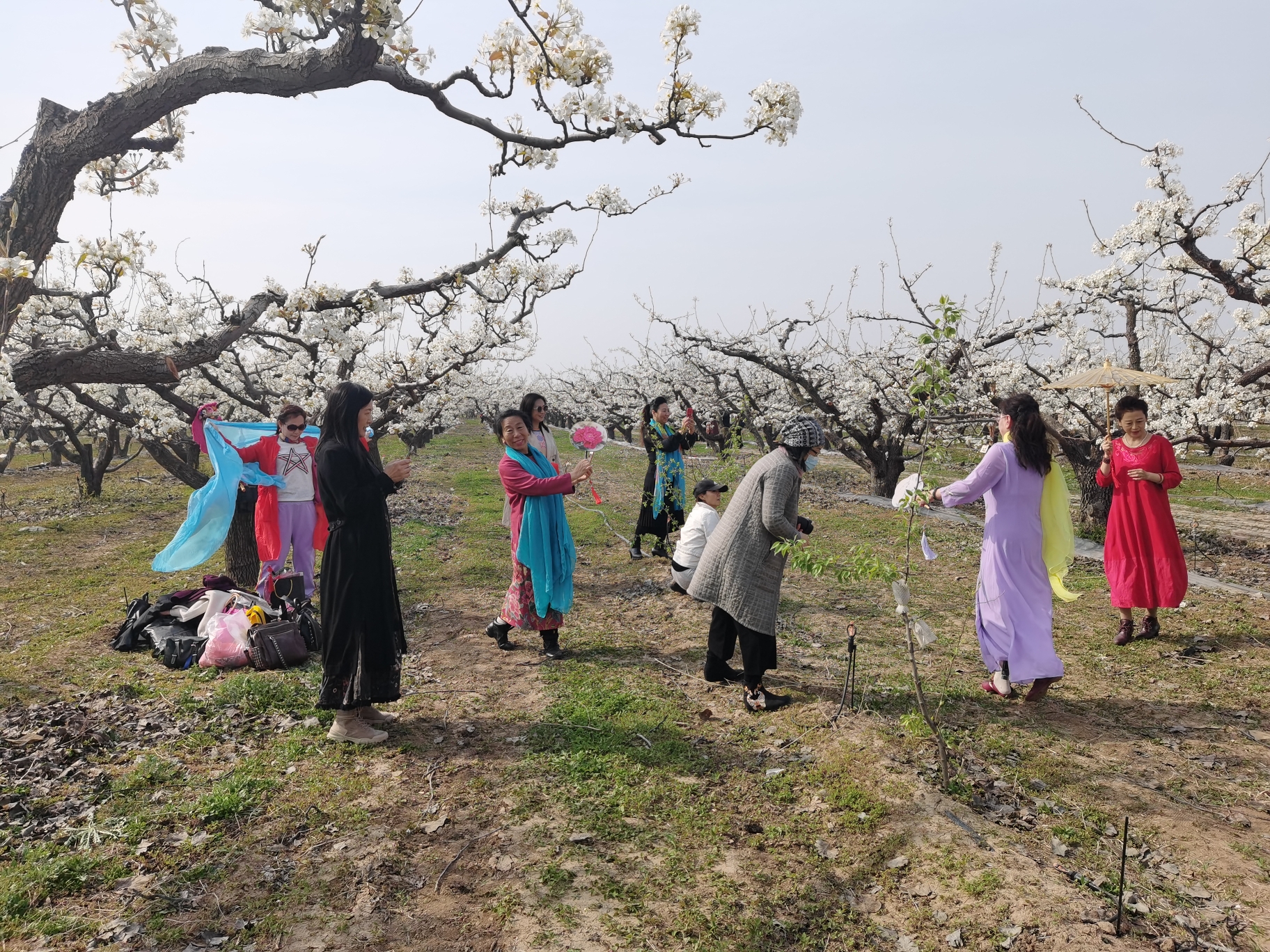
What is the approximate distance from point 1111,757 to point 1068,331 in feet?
36.7

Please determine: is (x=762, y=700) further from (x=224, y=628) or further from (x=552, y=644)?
(x=224, y=628)

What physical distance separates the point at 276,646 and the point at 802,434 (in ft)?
14.0

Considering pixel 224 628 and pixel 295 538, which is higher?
pixel 295 538

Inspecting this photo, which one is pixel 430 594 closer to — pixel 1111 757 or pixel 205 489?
pixel 205 489

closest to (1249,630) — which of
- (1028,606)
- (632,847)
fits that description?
(1028,606)

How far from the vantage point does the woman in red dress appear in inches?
237

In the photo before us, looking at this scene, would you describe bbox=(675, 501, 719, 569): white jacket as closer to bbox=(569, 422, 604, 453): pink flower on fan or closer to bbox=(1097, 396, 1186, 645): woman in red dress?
bbox=(569, 422, 604, 453): pink flower on fan

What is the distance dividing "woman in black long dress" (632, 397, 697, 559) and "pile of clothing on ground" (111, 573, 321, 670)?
4.24 meters

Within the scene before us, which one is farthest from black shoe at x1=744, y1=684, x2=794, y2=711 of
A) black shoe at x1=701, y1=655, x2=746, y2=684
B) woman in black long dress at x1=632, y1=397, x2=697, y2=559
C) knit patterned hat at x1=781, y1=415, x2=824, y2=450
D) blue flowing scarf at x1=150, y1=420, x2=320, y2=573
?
blue flowing scarf at x1=150, y1=420, x2=320, y2=573

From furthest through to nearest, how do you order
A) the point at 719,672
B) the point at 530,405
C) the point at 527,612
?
the point at 530,405 → the point at 527,612 → the point at 719,672

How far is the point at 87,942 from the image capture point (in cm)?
281

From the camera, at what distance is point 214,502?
6.59 metres

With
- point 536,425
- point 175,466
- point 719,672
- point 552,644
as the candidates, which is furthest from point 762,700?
point 175,466

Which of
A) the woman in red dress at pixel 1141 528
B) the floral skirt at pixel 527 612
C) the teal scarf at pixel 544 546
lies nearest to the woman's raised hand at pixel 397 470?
the teal scarf at pixel 544 546
